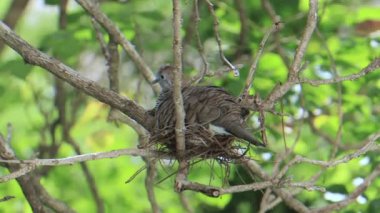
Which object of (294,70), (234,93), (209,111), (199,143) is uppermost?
(234,93)

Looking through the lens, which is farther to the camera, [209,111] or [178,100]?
[209,111]

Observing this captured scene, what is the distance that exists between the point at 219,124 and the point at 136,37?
7.15 feet

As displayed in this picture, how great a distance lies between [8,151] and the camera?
5289 mm

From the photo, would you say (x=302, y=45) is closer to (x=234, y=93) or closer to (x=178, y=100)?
(x=178, y=100)

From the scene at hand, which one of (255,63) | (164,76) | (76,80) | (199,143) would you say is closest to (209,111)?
(199,143)

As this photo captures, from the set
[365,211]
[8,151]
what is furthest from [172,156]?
[365,211]

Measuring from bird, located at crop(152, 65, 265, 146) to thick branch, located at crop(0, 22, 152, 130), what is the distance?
4.6 inches

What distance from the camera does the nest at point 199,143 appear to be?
475cm

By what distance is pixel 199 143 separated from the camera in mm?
4750

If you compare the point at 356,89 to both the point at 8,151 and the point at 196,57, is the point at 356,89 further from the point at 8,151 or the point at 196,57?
the point at 8,151

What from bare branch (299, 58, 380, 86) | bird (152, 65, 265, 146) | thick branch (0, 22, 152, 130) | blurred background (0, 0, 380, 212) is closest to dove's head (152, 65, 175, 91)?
blurred background (0, 0, 380, 212)

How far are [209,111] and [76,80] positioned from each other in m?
0.68

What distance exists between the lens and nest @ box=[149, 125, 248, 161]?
15.6 ft

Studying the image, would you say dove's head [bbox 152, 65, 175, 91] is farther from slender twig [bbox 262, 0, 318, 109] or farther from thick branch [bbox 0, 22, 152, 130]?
slender twig [bbox 262, 0, 318, 109]
